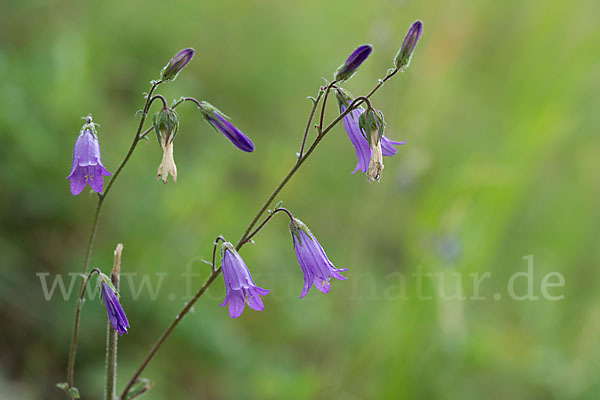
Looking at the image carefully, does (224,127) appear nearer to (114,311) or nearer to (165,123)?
(165,123)

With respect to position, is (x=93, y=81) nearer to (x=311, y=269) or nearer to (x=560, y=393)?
(x=311, y=269)

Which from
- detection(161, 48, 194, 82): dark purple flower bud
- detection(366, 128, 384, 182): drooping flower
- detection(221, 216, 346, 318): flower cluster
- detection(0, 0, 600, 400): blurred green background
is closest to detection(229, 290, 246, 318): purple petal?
detection(221, 216, 346, 318): flower cluster

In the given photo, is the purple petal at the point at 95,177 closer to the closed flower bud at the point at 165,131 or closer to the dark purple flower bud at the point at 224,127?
the closed flower bud at the point at 165,131

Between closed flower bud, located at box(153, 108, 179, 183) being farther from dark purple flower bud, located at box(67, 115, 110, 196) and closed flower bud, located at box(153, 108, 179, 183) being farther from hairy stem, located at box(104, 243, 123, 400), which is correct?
hairy stem, located at box(104, 243, 123, 400)

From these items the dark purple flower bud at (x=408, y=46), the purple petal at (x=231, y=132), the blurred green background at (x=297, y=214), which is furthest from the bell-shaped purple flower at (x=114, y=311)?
the blurred green background at (x=297, y=214)

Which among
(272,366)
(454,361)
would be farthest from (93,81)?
(454,361)
